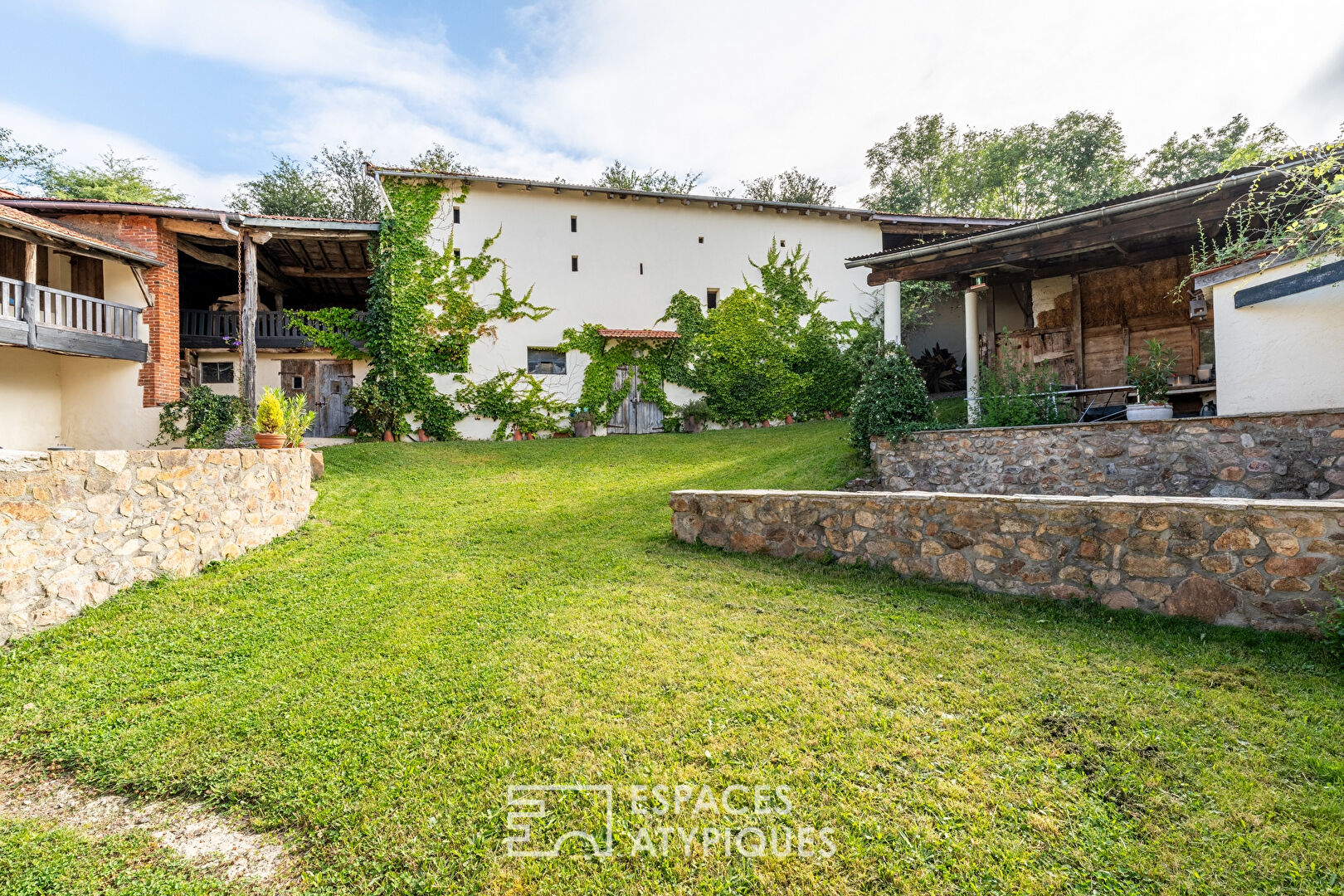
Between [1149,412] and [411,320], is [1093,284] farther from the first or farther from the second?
[411,320]

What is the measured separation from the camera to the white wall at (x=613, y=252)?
14305mm

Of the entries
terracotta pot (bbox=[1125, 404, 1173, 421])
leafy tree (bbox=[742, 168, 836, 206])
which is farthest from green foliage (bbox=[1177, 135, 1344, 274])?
leafy tree (bbox=[742, 168, 836, 206])

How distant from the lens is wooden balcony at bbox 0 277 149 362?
902cm

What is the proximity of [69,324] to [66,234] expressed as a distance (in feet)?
5.41

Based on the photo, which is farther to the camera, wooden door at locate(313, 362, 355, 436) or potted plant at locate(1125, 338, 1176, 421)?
wooden door at locate(313, 362, 355, 436)

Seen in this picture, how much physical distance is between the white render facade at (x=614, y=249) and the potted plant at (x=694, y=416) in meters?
0.45

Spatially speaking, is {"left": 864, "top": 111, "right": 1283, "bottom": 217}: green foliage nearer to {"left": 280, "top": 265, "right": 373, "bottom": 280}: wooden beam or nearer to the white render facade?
the white render facade

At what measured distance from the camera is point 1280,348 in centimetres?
530

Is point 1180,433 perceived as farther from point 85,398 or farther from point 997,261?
point 85,398

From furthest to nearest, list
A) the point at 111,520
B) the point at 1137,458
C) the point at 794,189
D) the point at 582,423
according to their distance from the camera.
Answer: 1. the point at 794,189
2. the point at 582,423
3. the point at 1137,458
4. the point at 111,520

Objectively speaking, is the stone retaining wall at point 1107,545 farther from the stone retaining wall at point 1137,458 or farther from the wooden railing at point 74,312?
the wooden railing at point 74,312

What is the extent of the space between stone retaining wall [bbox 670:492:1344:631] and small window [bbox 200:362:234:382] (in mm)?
14891

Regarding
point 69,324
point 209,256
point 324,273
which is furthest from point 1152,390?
point 324,273

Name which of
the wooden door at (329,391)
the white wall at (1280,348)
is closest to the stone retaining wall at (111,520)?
the wooden door at (329,391)
